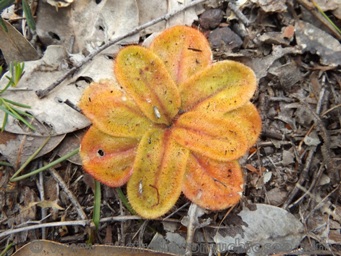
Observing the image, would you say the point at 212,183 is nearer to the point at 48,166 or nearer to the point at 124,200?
the point at 124,200

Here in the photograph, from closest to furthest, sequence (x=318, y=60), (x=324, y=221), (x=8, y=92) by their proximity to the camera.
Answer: (x=324, y=221) → (x=8, y=92) → (x=318, y=60)

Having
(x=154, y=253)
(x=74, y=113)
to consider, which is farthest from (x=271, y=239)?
(x=74, y=113)

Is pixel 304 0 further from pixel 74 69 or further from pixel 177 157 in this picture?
pixel 74 69

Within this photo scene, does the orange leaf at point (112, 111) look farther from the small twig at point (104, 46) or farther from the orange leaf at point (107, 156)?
the small twig at point (104, 46)

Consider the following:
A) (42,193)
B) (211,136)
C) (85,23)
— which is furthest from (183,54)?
(42,193)

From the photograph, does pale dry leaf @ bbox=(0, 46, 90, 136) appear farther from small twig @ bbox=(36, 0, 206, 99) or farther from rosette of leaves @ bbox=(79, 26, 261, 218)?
rosette of leaves @ bbox=(79, 26, 261, 218)

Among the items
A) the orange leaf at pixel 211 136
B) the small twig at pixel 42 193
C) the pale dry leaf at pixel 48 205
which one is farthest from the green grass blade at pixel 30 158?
the orange leaf at pixel 211 136
